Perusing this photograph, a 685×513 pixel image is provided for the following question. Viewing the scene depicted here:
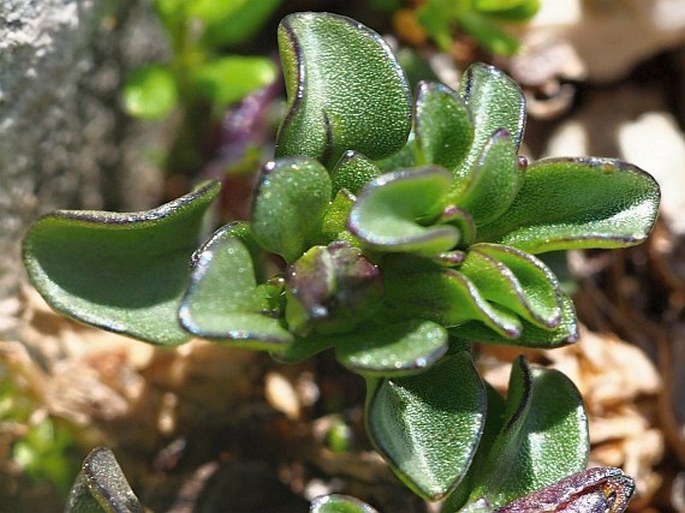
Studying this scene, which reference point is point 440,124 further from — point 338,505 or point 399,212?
point 338,505

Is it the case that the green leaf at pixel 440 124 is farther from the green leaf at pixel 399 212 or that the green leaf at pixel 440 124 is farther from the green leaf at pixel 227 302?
the green leaf at pixel 227 302

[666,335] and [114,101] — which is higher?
[114,101]

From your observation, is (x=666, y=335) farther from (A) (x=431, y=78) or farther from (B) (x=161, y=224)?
(B) (x=161, y=224)

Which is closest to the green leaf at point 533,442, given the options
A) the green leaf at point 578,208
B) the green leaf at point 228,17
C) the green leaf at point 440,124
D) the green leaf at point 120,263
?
the green leaf at point 578,208

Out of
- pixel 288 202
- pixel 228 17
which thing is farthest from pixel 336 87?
pixel 228 17

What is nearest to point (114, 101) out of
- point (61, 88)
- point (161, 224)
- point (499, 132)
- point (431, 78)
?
point (61, 88)

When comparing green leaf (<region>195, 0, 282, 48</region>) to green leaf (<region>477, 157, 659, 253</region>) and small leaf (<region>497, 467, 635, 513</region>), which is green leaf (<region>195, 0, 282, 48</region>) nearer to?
green leaf (<region>477, 157, 659, 253</region>)

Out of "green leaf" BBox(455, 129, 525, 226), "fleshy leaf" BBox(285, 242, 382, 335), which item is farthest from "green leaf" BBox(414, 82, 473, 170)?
"fleshy leaf" BBox(285, 242, 382, 335)
